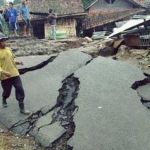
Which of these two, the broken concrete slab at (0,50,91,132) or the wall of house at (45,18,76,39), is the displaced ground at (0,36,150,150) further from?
the wall of house at (45,18,76,39)

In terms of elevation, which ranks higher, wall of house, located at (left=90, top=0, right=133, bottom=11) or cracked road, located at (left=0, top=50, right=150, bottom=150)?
wall of house, located at (left=90, top=0, right=133, bottom=11)

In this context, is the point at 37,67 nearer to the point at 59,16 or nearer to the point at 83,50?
the point at 83,50

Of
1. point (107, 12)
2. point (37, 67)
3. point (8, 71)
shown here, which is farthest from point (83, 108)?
point (107, 12)

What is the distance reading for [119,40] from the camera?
39.5 feet

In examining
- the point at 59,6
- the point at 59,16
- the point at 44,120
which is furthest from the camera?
the point at 59,6

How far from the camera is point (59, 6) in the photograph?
23.0m

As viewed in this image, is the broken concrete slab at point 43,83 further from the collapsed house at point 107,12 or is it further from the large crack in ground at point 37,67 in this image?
the collapsed house at point 107,12

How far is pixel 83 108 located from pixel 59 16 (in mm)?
16145

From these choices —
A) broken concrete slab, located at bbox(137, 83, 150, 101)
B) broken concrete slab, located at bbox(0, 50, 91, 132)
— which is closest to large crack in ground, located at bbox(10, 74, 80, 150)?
broken concrete slab, located at bbox(0, 50, 91, 132)

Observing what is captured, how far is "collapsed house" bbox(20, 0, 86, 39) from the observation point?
70.8 feet

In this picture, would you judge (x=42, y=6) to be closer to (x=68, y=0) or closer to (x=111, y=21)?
(x=68, y=0)

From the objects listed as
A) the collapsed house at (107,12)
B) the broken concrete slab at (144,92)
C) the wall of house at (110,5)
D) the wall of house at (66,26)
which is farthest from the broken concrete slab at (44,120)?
the wall of house at (110,5)

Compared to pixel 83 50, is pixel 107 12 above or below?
above

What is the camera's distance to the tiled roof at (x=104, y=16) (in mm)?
23619
